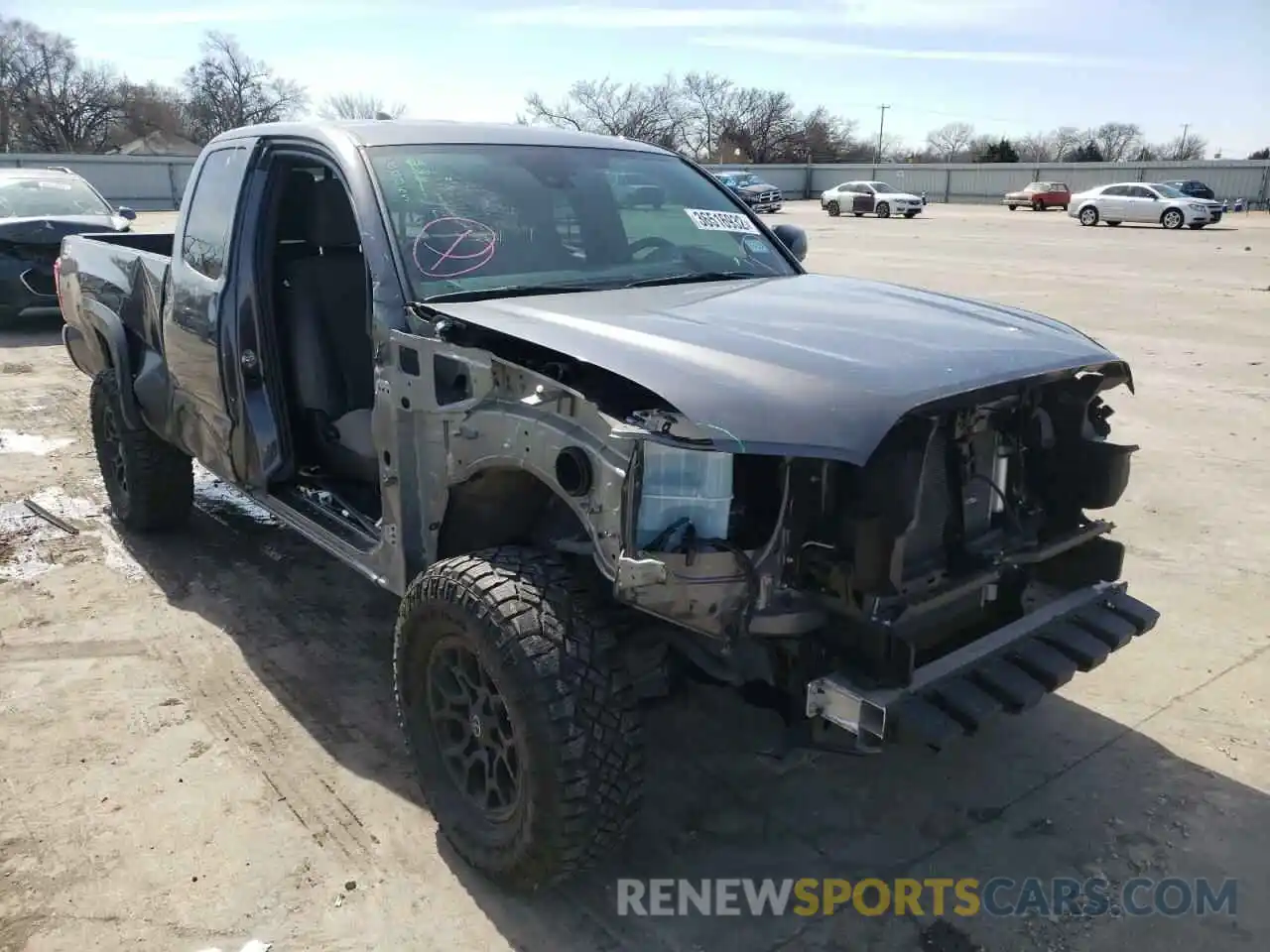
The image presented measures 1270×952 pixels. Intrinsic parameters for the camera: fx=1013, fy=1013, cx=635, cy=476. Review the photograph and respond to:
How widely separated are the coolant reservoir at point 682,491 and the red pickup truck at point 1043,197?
44.9m

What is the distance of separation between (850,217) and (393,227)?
39032 millimetres

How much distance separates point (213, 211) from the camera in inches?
167

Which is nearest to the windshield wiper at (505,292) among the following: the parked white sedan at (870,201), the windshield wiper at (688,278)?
the windshield wiper at (688,278)

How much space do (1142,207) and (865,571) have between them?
34965mm

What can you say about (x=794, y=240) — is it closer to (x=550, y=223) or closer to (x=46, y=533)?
(x=550, y=223)

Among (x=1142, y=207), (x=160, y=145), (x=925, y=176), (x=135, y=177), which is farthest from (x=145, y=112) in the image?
→ (x=1142, y=207)

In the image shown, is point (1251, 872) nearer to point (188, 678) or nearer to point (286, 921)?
point (286, 921)

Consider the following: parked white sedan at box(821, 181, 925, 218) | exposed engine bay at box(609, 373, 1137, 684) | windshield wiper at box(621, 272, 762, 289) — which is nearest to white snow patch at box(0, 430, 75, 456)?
windshield wiper at box(621, 272, 762, 289)

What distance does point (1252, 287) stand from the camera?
15.4 metres

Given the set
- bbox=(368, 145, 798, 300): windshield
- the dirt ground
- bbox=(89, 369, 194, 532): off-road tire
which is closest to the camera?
the dirt ground

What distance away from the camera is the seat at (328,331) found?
4285 mm

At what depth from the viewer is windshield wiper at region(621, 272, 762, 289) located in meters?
3.47

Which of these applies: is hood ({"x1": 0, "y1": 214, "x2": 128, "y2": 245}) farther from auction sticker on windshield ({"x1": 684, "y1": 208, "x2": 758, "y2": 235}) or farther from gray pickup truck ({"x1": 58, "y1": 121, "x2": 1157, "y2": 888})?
auction sticker on windshield ({"x1": 684, "y1": 208, "x2": 758, "y2": 235})

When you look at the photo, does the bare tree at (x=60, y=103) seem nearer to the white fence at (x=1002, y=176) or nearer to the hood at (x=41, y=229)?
the white fence at (x=1002, y=176)
